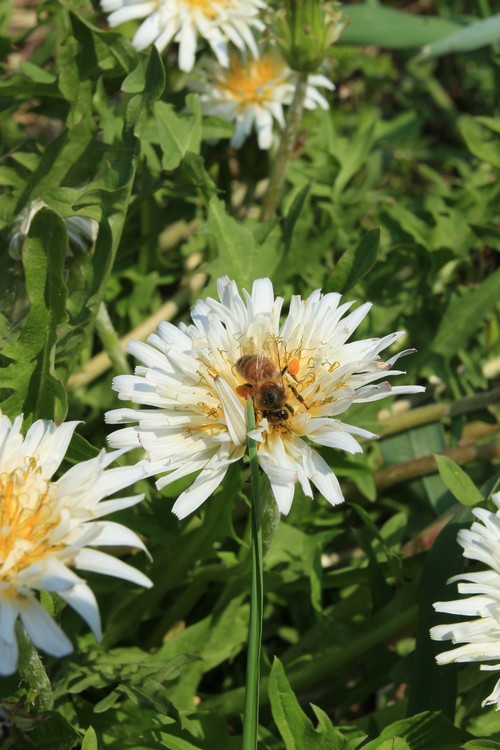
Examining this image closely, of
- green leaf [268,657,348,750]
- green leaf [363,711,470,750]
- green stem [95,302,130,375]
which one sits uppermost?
green stem [95,302,130,375]

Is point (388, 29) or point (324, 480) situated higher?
point (388, 29)

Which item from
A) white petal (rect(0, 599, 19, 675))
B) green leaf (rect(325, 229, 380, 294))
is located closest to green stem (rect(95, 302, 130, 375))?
green leaf (rect(325, 229, 380, 294))

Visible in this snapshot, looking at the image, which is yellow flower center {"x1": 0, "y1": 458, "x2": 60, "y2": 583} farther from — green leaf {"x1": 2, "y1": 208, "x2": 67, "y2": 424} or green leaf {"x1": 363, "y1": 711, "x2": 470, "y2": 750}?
green leaf {"x1": 363, "y1": 711, "x2": 470, "y2": 750}

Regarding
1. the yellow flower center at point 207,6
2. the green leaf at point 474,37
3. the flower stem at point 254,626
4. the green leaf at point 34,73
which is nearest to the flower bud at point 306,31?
the yellow flower center at point 207,6

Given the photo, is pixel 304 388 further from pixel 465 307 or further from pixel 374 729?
pixel 465 307

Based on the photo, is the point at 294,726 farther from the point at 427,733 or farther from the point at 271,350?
the point at 271,350

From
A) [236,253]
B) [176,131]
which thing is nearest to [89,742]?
[236,253]

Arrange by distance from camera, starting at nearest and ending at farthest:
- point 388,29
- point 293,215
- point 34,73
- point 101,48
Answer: point 293,215 → point 101,48 → point 34,73 → point 388,29
